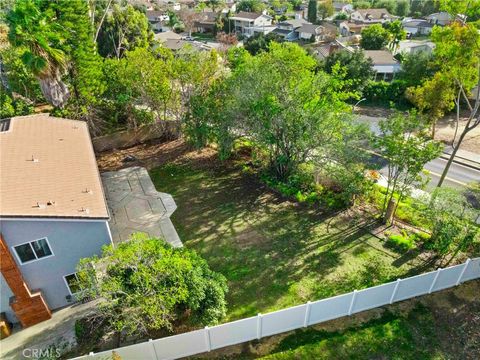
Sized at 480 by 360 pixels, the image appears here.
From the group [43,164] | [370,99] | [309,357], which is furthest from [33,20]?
[370,99]

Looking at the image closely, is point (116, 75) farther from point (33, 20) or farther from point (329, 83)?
point (329, 83)

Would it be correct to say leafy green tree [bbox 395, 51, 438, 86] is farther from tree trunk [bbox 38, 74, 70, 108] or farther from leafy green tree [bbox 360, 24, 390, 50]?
tree trunk [bbox 38, 74, 70, 108]

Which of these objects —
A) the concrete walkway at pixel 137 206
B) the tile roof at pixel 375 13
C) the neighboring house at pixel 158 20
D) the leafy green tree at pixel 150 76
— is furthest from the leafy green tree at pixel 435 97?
the neighboring house at pixel 158 20

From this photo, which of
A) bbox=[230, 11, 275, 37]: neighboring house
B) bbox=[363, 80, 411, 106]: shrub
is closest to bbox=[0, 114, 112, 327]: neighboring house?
bbox=[363, 80, 411, 106]: shrub

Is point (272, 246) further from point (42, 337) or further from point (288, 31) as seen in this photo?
point (288, 31)

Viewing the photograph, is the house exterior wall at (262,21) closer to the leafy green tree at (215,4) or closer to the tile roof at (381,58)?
the leafy green tree at (215,4)

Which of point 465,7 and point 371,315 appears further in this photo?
point 465,7

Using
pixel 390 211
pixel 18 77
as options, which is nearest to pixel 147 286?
pixel 390 211
